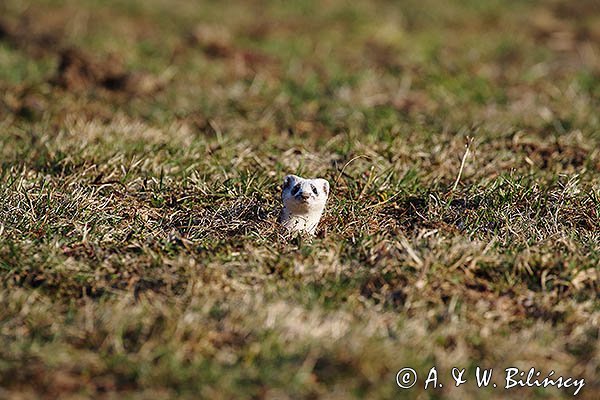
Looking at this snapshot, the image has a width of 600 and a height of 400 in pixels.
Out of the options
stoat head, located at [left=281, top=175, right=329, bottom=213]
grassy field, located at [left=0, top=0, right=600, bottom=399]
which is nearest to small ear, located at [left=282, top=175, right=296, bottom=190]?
stoat head, located at [left=281, top=175, right=329, bottom=213]

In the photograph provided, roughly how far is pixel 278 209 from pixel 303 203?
2.07 feet

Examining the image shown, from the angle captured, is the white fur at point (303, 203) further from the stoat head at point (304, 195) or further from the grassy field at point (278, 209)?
the grassy field at point (278, 209)

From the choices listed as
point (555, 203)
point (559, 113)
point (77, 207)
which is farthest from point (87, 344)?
point (559, 113)

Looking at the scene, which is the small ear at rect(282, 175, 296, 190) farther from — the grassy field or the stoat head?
the grassy field

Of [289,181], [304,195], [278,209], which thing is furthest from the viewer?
[278,209]

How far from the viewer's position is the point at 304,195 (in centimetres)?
455

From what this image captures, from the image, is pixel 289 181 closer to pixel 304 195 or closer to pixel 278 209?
pixel 304 195

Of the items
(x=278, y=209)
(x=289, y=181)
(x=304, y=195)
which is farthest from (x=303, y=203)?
(x=278, y=209)

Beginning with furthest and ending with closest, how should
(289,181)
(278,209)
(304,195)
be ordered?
1. (278,209)
2. (289,181)
3. (304,195)

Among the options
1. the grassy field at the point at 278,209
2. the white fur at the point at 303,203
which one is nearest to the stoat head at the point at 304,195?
the white fur at the point at 303,203

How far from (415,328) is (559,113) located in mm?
4129

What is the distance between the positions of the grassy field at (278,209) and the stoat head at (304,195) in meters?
0.20

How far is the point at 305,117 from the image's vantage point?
7.14m

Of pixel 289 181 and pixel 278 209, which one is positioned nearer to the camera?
pixel 289 181
